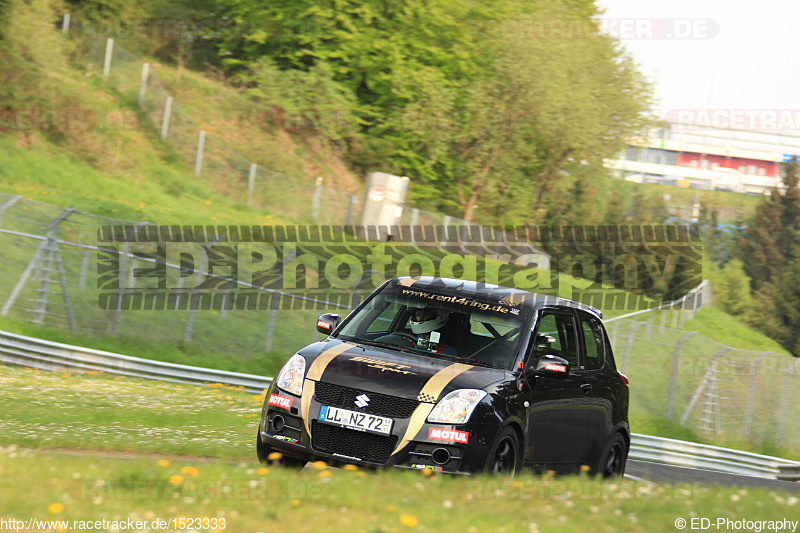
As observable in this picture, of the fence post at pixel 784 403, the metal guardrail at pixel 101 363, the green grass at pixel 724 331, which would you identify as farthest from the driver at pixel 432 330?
the green grass at pixel 724 331

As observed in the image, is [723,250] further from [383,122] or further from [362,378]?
[362,378]

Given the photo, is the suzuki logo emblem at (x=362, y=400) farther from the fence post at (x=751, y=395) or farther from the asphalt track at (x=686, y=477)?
the fence post at (x=751, y=395)

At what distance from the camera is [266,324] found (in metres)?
19.8

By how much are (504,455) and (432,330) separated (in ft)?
4.79

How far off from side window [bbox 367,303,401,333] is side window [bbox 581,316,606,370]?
76.8 inches

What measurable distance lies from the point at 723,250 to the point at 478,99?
4597cm

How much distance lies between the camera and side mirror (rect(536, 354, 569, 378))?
25.9 ft

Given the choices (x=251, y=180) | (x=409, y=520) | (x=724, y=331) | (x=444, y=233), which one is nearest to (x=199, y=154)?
(x=251, y=180)

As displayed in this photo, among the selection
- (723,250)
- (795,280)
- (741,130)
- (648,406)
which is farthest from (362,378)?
(741,130)

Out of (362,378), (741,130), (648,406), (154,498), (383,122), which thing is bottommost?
(648,406)

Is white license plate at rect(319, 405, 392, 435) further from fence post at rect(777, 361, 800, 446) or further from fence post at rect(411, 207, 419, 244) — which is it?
fence post at rect(411, 207, 419, 244)

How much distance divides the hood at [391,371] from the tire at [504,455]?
1.49 ft

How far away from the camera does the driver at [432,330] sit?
8.34 m

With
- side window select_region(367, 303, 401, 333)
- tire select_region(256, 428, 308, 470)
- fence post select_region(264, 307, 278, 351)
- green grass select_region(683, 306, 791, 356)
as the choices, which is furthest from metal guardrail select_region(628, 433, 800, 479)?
green grass select_region(683, 306, 791, 356)
